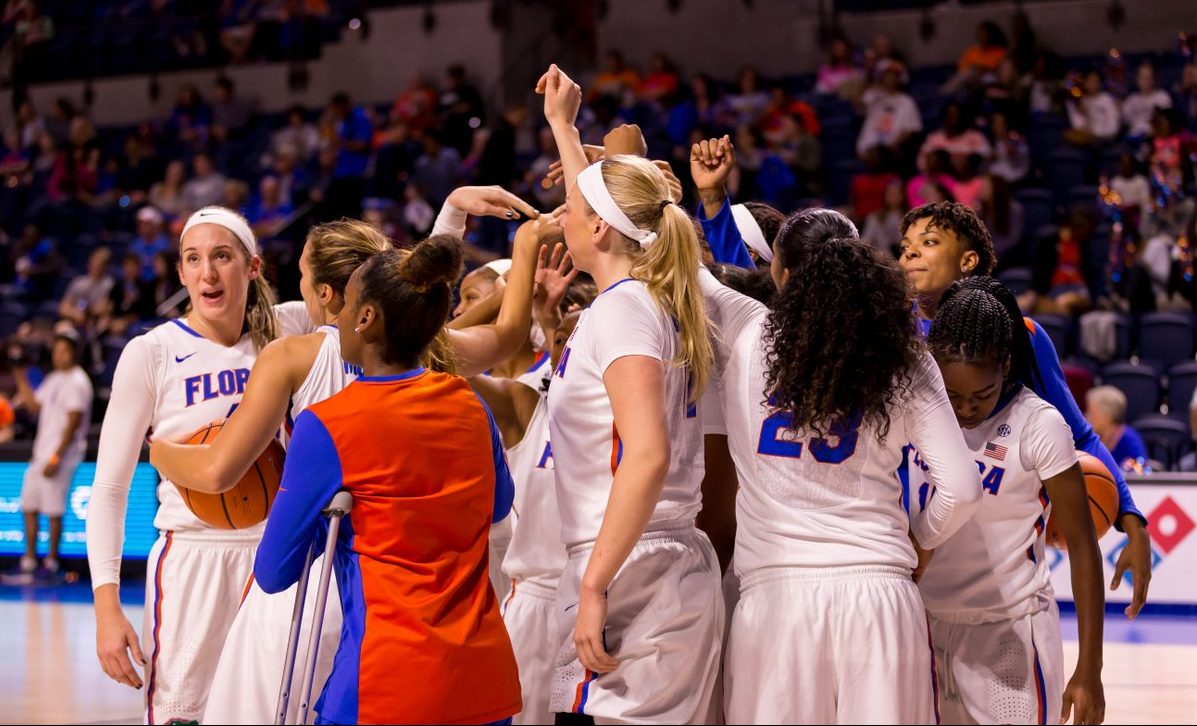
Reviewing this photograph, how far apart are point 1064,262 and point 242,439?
368 inches

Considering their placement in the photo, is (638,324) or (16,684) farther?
(16,684)

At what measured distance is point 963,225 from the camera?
380 cm

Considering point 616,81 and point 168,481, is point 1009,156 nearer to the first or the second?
point 616,81

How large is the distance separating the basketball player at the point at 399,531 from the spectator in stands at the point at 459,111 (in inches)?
491

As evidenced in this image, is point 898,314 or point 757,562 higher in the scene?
point 898,314

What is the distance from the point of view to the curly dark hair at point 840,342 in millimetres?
2906

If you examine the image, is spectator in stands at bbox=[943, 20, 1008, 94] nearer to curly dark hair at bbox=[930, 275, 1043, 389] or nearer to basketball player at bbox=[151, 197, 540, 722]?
curly dark hair at bbox=[930, 275, 1043, 389]

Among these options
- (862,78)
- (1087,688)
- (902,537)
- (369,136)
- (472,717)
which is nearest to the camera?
(472,717)

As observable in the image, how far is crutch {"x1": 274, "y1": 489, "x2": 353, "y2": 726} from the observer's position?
8.94 feet

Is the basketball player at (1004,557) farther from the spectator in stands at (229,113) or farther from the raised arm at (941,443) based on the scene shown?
the spectator in stands at (229,113)

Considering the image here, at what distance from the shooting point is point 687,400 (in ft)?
10.0

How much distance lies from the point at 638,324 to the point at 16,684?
17.3 ft

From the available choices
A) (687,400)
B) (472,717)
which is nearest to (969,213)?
(687,400)

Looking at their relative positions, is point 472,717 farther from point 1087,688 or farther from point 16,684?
point 16,684
